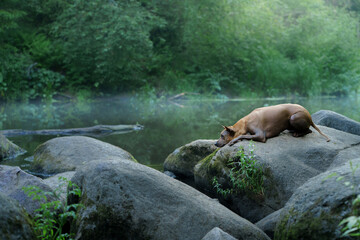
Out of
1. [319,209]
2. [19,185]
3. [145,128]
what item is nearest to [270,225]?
[319,209]

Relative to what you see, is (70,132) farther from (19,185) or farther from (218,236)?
(218,236)

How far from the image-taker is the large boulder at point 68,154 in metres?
6.21

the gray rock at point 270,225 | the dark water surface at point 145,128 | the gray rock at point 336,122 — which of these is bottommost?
the dark water surface at point 145,128

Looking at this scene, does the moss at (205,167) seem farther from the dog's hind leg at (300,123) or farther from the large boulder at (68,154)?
the large boulder at (68,154)

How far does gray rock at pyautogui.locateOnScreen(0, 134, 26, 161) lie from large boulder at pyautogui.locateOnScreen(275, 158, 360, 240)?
592cm

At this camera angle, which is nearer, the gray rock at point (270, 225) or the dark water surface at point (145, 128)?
the gray rock at point (270, 225)

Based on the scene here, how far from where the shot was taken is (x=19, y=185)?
3.83 metres

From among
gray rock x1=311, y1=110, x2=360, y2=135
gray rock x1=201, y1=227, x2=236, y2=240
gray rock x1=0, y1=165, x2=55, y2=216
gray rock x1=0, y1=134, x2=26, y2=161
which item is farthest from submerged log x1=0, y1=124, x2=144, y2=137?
gray rock x1=201, y1=227, x2=236, y2=240

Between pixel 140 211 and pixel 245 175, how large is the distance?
164 cm

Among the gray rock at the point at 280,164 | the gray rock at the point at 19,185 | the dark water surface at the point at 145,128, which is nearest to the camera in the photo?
the gray rock at the point at 19,185

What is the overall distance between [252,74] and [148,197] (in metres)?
20.9

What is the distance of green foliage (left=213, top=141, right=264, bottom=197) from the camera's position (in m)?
4.55

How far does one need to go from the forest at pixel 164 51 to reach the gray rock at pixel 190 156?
14.3 m

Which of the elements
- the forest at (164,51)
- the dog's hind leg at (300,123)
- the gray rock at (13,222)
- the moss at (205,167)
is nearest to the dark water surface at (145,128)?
the moss at (205,167)
